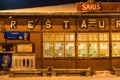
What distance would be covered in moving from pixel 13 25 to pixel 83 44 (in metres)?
4.85

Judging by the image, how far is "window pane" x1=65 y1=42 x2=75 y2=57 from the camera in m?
24.2

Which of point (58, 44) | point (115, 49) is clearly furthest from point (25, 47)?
point (115, 49)

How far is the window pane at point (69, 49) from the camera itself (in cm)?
2423

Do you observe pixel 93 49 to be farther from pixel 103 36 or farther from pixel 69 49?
pixel 69 49

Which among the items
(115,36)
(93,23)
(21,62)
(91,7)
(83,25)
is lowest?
(21,62)

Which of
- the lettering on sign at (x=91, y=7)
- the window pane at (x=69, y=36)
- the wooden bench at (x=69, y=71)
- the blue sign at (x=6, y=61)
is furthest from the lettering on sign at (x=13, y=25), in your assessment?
the lettering on sign at (x=91, y=7)

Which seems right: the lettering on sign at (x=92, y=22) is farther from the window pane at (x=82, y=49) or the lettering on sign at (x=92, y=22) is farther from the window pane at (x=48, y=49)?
the window pane at (x=48, y=49)

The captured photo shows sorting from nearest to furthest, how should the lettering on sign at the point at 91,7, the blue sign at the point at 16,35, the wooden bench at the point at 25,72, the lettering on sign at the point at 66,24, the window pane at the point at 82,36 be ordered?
1. the wooden bench at the point at 25,72
2. the lettering on sign at the point at 91,7
3. the blue sign at the point at 16,35
4. the lettering on sign at the point at 66,24
5. the window pane at the point at 82,36

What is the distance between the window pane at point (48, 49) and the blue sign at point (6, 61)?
2.34m

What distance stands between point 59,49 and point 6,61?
3.63 meters

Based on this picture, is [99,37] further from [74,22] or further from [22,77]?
[22,77]

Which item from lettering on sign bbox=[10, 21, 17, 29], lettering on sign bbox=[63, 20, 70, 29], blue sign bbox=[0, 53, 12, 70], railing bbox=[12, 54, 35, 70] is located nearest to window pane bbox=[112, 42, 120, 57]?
lettering on sign bbox=[63, 20, 70, 29]

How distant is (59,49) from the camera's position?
954 inches

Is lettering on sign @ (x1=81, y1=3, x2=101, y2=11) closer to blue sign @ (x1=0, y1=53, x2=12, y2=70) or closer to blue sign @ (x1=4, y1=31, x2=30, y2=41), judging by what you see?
blue sign @ (x1=4, y1=31, x2=30, y2=41)
